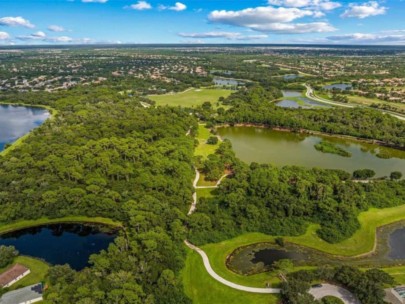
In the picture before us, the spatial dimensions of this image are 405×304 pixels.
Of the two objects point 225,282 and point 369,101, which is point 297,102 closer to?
point 369,101

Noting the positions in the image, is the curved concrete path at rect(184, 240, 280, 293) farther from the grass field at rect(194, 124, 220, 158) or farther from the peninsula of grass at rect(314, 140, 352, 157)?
the peninsula of grass at rect(314, 140, 352, 157)

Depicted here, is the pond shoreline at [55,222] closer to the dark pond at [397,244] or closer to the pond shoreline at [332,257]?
the pond shoreline at [332,257]

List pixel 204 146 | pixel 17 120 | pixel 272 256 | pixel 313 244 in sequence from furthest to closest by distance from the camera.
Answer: pixel 17 120 → pixel 204 146 → pixel 313 244 → pixel 272 256

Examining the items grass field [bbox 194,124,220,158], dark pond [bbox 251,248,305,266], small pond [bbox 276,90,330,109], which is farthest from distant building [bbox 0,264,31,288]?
small pond [bbox 276,90,330,109]

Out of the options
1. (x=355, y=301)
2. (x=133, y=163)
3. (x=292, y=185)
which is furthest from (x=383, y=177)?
(x=133, y=163)

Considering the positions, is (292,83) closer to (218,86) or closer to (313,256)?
(218,86)

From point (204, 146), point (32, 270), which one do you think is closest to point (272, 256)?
point (32, 270)

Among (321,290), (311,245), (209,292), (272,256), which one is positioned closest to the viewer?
(321,290)
